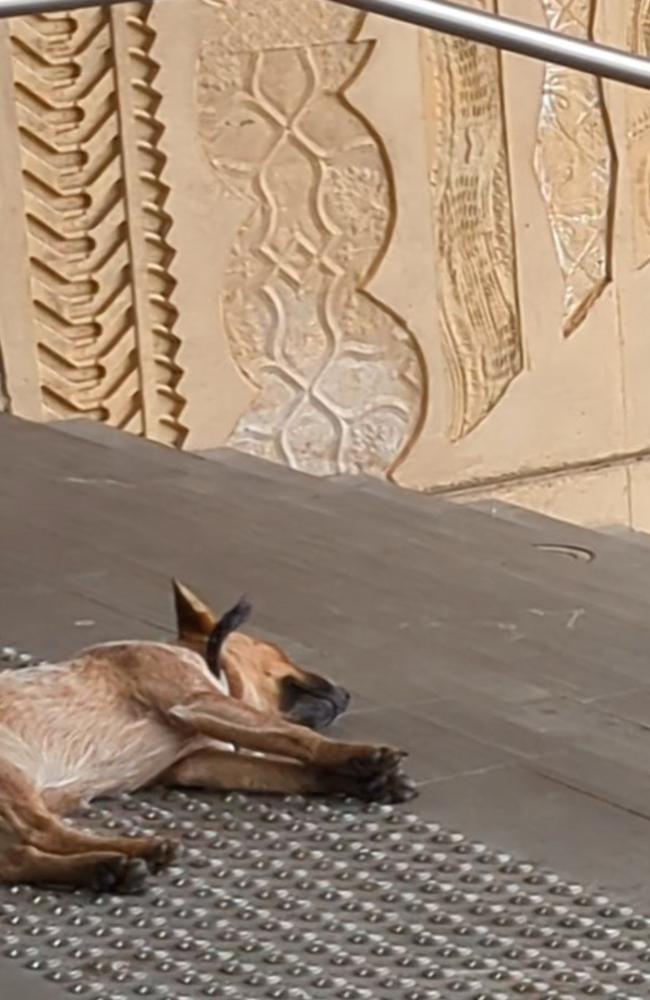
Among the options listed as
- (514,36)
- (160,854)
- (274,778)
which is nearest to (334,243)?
(274,778)

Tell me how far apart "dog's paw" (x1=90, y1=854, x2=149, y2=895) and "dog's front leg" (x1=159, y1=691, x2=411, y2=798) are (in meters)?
0.25

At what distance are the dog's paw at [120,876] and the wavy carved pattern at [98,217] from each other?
149 inches

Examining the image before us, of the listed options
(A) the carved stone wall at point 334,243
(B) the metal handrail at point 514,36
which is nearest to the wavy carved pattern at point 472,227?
(A) the carved stone wall at point 334,243

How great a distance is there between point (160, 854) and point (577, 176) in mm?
4652

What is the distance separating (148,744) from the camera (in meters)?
2.71

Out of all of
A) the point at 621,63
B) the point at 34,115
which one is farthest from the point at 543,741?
the point at 34,115

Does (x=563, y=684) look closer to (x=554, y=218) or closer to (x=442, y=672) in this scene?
(x=442, y=672)

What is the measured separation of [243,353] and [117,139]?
71 cm

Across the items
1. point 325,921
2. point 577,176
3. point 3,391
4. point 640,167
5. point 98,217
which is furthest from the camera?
point 640,167

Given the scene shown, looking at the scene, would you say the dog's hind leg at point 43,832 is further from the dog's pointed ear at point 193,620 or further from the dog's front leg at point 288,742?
the dog's pointed ear at point 193,620

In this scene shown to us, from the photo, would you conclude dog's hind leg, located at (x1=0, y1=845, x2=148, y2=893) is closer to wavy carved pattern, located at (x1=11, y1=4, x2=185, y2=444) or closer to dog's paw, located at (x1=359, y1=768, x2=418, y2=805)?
dog's paw, located at (x1=359, y1=768, x2=418, y2=805)

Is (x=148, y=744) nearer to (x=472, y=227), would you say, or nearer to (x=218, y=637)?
(x=218, y=637)

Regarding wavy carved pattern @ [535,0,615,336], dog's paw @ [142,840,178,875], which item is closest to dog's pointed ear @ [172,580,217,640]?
dog's paw @ [142,840,178,875]

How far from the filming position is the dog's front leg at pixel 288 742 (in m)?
2.67
